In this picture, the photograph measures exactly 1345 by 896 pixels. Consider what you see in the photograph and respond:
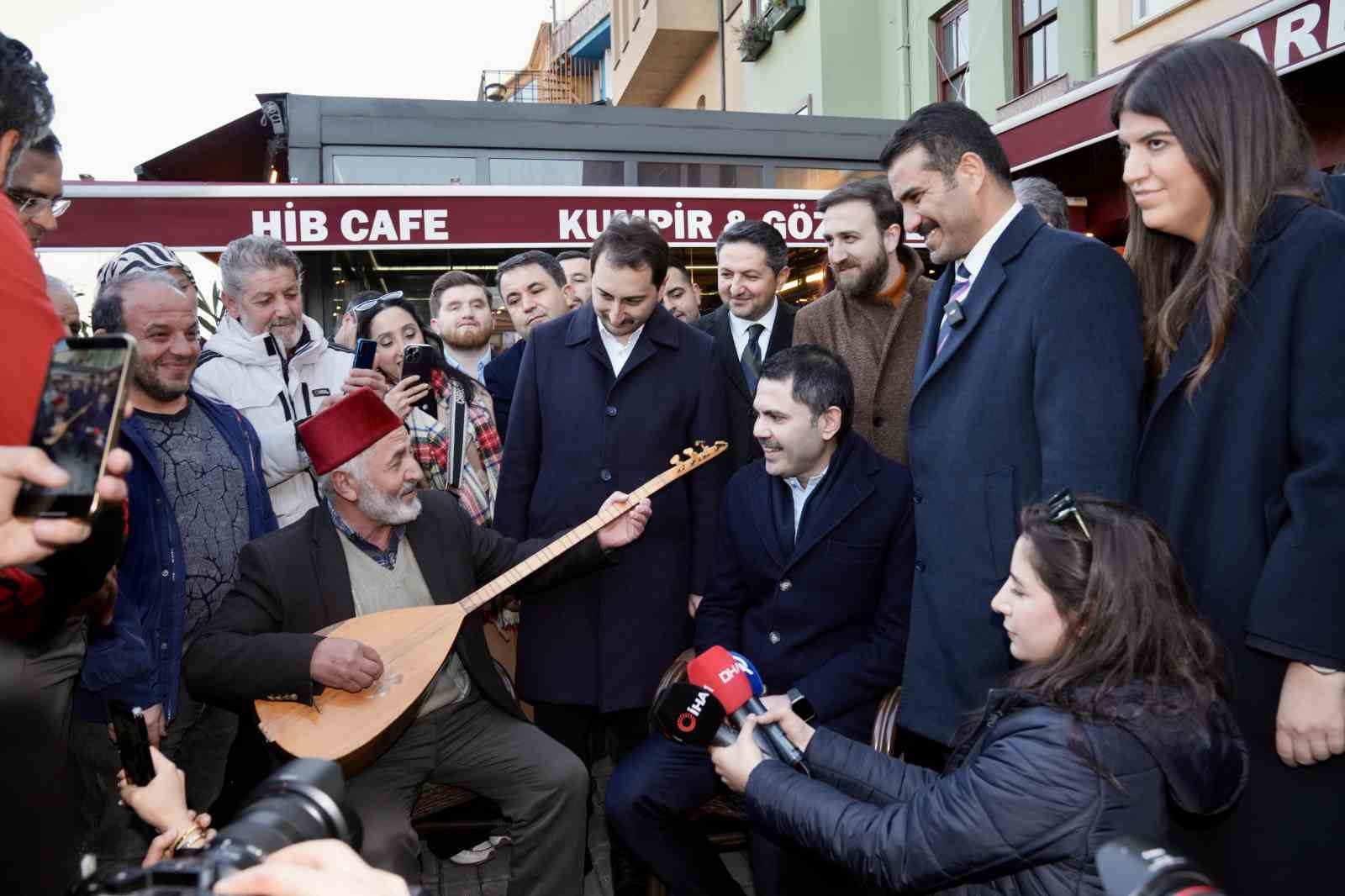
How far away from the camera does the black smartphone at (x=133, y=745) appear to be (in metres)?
1.99

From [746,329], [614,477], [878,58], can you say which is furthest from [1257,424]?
[878,58]

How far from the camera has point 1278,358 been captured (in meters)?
2.12

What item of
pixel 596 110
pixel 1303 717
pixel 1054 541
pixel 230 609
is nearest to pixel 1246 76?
pixel 1054 541

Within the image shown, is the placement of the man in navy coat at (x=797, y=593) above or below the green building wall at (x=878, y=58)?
below

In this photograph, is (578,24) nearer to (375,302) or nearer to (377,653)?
(375,302)

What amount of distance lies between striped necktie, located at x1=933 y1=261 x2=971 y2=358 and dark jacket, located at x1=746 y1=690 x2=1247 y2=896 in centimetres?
99

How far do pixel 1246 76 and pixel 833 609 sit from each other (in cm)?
195

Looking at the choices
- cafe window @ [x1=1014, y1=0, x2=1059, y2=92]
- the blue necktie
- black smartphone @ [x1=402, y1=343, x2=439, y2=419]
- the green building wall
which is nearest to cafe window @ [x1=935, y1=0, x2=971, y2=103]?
the green building wall

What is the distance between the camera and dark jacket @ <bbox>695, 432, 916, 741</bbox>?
11.0 ft

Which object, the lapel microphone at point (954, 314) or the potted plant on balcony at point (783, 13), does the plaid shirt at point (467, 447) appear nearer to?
the lapel microphone at point (954, 314)

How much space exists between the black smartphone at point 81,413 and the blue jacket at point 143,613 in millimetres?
1578

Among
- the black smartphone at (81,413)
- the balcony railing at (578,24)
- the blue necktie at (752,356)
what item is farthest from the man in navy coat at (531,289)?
the balcony railing at (578,24)

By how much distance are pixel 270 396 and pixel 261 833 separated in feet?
10.8

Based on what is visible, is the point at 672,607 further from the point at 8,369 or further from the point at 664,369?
the point at 8,369
